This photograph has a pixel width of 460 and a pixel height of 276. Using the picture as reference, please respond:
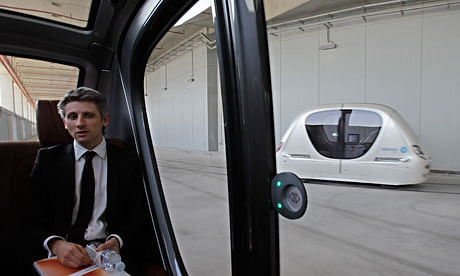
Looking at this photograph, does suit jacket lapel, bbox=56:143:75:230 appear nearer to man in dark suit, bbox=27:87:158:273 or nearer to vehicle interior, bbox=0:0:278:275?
man in dark suit, bbox=27:87:158:273

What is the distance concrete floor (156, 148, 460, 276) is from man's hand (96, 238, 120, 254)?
36 centimetres

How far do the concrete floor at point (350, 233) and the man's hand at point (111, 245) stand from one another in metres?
0.36

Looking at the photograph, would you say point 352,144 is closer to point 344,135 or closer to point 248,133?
point 344,135

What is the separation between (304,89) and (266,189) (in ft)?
4.13

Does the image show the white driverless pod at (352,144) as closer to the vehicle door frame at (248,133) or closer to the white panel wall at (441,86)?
the white panel wall at (441,86)

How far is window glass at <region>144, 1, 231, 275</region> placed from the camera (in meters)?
0.94

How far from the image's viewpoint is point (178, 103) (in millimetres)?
2277

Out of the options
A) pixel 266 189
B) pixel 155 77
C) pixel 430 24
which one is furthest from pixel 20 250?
pixel 430 24

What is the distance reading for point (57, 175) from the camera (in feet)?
3.76

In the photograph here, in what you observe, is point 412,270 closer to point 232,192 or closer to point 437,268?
point 437,268

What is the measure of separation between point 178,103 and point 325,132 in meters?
1.26

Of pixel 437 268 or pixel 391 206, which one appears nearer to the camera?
pixel 437 268

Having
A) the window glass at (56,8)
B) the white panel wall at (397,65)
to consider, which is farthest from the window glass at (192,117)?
the white panel wall at (397,65)

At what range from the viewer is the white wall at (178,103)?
1624 millimetres
